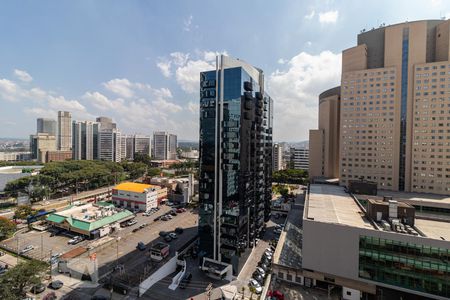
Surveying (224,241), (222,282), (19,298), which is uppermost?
(224,241)

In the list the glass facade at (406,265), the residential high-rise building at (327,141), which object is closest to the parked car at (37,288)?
the glass facade at (406,265)

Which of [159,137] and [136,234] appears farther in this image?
[159,137]

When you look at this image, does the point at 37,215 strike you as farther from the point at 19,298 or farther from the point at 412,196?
the point at 412,196

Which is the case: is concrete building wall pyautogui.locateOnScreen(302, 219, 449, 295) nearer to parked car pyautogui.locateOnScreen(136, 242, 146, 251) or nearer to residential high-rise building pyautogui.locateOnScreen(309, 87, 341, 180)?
parked car pyautogui.locateOnScreen(136, 242, 146, 251)

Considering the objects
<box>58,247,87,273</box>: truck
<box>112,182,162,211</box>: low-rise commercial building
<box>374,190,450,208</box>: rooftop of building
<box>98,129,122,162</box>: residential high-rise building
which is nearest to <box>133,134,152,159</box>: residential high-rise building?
<box>98,129,122,162</box>: residential high-rise building

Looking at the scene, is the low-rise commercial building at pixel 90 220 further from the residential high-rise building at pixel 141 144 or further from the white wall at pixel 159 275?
the residential high-rise building at pixel 141 144

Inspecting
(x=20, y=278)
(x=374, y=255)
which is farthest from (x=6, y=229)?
(x=374, y=255)

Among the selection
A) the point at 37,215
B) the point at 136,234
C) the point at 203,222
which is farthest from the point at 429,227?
the point at 37,215
